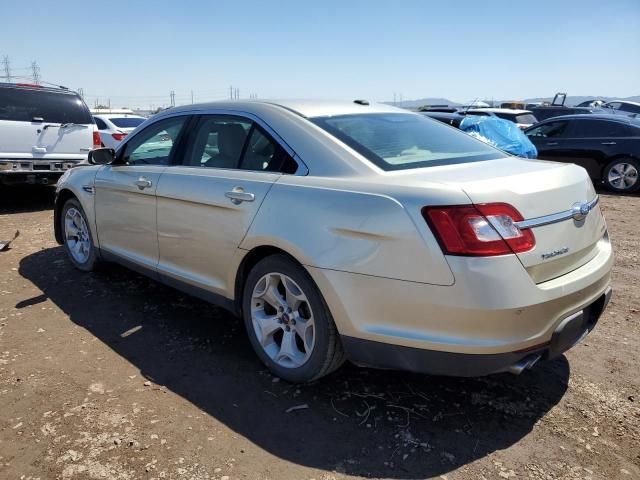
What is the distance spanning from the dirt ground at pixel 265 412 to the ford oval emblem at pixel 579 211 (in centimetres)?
101

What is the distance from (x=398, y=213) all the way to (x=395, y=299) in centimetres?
39

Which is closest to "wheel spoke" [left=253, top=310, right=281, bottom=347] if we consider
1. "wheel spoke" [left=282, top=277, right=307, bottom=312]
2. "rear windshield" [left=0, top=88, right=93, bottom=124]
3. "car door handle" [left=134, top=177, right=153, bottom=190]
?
"wheel spoke" [left=282, top=277, right=307, bottom=312]

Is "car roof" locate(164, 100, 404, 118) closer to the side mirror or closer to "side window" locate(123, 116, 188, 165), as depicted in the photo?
"side window" locate(123, 116, 188, 165)

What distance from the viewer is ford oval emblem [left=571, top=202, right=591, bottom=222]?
2600 mm

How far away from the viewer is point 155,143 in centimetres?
415

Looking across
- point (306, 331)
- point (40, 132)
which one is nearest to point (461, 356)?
point (306, 331)

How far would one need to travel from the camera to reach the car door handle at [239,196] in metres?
3.04

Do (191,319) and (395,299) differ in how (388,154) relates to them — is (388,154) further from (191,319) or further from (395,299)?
(191,319)

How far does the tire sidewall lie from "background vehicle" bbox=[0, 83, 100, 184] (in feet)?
20.2

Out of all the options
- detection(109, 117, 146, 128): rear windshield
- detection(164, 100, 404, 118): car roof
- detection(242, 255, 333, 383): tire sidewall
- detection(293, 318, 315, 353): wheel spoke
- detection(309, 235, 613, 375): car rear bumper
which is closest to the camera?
detection(309, 235, 613, 375): car rear bumper

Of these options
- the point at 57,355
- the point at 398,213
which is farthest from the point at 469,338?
the point at 57,355

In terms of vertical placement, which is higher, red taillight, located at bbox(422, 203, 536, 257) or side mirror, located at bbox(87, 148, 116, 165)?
red taillight, located at bbox(422, 203, 536, 257)

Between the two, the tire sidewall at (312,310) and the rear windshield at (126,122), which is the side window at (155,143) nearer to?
the tire sidewall at (312,310)

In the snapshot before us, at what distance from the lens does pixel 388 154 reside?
114 inches
